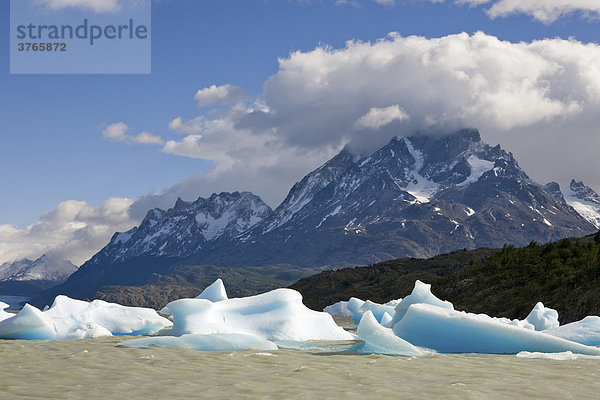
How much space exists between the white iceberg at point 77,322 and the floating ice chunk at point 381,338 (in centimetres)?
1271

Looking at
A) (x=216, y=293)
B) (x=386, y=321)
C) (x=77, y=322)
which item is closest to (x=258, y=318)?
(x=386, y=321)

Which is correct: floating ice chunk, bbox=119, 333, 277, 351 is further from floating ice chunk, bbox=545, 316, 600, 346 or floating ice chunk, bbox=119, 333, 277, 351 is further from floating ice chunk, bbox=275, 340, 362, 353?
floating ice chunk, bbox=545, 316, 600, 346

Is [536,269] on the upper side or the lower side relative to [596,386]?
upper

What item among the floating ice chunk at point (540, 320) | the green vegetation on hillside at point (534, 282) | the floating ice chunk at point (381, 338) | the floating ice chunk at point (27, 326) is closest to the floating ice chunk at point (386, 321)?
the floating ice chunk at point (540, 320)

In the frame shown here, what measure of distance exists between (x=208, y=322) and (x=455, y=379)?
969 cm

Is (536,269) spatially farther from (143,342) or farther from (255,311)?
(143,342)

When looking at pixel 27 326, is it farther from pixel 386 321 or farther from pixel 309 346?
pixel 386 321

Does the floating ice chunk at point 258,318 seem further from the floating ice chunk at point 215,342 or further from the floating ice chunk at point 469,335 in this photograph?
the floating ice chunk at point 469,335

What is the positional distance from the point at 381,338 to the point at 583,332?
7.67 meters

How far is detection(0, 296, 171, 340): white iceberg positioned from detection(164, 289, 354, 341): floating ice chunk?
5.47 m

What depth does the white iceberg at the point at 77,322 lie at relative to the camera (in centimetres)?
2023

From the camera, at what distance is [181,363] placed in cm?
1220

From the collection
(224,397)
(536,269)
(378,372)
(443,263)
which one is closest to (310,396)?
(224,397)

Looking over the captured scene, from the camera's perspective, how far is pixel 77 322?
23.7 m
